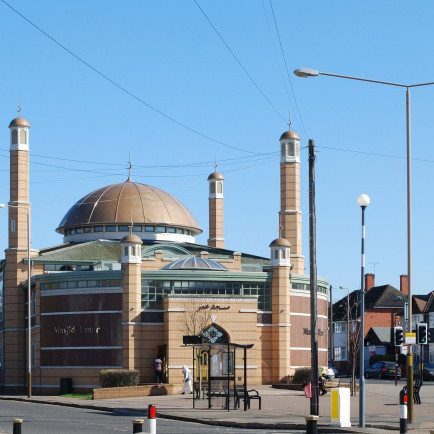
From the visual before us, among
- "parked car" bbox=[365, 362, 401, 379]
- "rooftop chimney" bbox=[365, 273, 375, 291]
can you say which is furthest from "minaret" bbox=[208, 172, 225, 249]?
"rooftop chimney" bbox=[365, 273, 375, 291]

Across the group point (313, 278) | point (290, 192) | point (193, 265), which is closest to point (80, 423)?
point (313, 278)

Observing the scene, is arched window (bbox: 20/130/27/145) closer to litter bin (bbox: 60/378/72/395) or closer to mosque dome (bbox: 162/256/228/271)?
mosque dome (bbox: 162/256/228/271)

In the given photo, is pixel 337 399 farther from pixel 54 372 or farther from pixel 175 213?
pixel 175 213

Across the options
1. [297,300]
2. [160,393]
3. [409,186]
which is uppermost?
[409,186]

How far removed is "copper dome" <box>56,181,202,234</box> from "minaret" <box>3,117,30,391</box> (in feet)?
27.3

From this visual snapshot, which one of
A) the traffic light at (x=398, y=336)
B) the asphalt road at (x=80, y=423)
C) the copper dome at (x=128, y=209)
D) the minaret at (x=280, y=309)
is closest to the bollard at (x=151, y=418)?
the asphalt road at (x=80, y=423)

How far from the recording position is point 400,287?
363ft

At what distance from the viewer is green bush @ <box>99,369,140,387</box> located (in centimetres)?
5150

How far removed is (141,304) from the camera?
185 feet

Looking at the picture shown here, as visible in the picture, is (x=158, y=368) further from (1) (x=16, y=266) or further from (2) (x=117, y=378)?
(1) (x=16, y=266)

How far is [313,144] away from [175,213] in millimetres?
41660

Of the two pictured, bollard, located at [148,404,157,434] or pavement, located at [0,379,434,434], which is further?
pavement, located at [0,379,434,434]

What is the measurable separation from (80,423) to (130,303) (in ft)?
81.0

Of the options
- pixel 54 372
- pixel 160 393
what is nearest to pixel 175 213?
pixel 54 372
